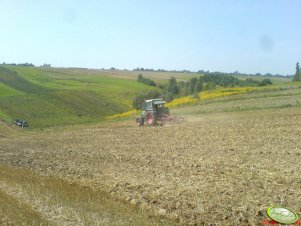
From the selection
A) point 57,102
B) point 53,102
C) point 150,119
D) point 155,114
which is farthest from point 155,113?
point 57,102

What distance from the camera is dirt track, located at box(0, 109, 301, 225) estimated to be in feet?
37.7

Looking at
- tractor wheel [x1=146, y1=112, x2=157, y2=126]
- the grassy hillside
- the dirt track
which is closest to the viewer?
the dirt track

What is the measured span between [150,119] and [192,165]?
1558cm

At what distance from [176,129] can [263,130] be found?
5634 millimetres

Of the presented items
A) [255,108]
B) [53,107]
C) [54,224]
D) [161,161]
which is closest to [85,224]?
[54,224]

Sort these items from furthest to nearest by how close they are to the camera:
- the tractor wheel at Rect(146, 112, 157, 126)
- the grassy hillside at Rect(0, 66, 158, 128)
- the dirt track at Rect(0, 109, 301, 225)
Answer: the grassy hillside at Rect(0, 66, 158, 128) < the tractor wheel at Rect(146, 112, 157, 126) < the dirt track at Rect(0, 109, 301, 225)

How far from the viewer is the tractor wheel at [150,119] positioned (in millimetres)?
31016

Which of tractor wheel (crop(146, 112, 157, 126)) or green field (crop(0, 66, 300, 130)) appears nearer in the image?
tractor wheel (crop(146, 112, 157, 126))

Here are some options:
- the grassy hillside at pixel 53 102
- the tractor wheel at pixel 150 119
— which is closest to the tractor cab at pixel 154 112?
the tractor wheel at pixel 150 119

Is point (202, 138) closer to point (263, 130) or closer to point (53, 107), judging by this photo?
point (263, 130)

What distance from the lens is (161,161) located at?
17.2 m

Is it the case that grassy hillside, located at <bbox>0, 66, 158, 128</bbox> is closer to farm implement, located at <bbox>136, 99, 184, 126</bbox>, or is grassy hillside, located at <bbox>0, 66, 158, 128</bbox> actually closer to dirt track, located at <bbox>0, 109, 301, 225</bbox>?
farm implement, located at <bbox>136, 99, 184, 126</bbox>

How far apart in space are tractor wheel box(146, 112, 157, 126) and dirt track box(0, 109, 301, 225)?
3.95 meters

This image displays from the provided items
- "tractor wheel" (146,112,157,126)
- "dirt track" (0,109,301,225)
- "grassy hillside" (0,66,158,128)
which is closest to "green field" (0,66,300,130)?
"grassy hillside" (0,66,158,128)
